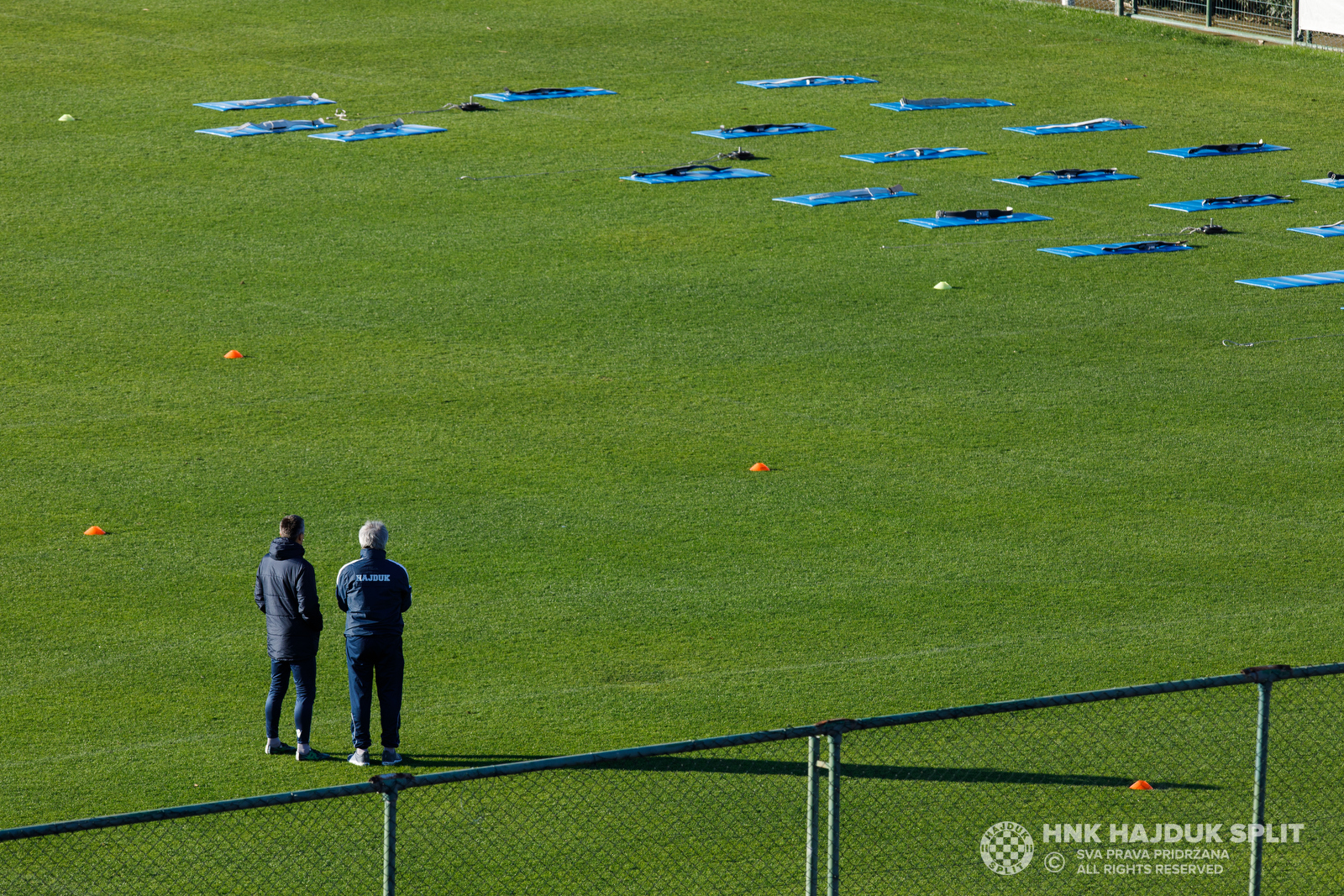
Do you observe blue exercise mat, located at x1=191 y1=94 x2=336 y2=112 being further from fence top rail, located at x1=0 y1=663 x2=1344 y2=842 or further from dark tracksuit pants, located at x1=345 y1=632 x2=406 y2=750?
fence top rail, located at x1=0 y1=663 x2=1344 y2=842

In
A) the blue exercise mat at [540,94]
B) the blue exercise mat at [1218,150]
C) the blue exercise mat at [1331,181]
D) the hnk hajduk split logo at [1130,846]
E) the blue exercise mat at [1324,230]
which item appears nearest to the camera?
the hnk hajduk split logo at [1130,846]

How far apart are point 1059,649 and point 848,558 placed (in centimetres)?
211

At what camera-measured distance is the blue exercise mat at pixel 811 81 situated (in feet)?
116

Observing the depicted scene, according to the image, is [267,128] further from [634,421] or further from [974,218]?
[634,421]

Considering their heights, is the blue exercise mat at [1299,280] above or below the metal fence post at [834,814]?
above

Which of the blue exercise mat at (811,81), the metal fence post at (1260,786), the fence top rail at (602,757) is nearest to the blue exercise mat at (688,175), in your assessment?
the blue exercise mat at (811,81)

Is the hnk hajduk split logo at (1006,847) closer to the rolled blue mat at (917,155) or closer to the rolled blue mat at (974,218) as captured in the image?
the rolled blue mat at (974,218)

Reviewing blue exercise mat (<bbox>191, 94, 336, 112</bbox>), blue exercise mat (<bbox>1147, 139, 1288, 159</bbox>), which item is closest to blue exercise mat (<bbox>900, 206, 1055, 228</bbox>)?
blue exercise mat (<bbox>1147, 139, 1288, 159</bbox>)

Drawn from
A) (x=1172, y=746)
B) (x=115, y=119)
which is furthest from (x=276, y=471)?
(x=115, y=119)

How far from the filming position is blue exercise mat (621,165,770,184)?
27.6 metres

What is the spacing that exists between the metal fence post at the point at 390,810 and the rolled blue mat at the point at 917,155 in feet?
74.7

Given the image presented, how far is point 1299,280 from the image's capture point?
22078 millimetres

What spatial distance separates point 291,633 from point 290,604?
17 centimetres

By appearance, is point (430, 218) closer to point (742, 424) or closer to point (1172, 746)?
point (742, 424)
